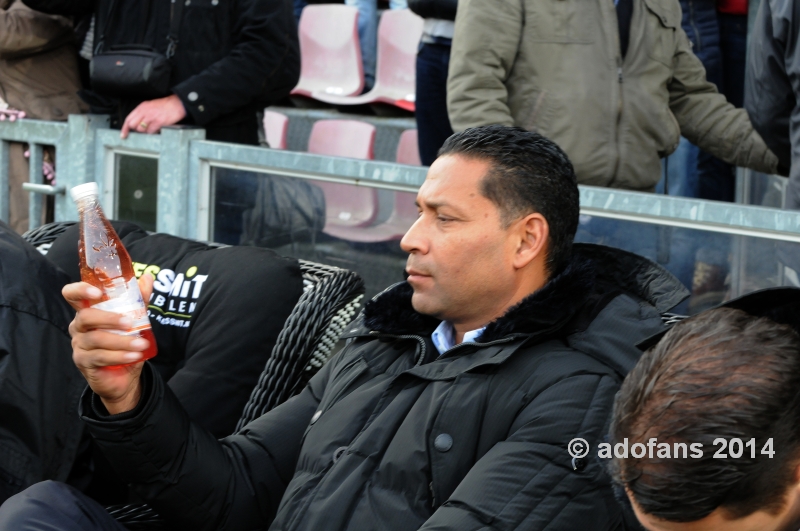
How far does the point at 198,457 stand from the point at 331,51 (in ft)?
20.0

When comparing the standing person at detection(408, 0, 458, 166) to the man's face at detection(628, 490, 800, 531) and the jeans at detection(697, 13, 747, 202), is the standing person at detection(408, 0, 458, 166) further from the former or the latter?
the man's face at detection(628, 490, 800, 531)

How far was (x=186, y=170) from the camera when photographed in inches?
162

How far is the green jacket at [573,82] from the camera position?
3.87m

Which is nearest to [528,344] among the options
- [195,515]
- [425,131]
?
[195,515]

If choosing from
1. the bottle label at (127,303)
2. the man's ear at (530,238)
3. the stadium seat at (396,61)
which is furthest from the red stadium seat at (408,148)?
the bottle label at (127,303)

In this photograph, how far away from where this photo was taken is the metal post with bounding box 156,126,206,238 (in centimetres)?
410

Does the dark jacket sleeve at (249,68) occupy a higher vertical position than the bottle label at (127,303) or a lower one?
higher

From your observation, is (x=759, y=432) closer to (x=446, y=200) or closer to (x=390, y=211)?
(x=446, y=200)

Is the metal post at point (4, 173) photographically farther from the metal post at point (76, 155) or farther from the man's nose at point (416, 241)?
the man's nose at point (416, 241)

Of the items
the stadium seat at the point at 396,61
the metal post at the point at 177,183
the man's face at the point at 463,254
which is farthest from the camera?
the stadium seat at the point at 396,61

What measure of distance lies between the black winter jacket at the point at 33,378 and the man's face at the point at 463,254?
96 cm

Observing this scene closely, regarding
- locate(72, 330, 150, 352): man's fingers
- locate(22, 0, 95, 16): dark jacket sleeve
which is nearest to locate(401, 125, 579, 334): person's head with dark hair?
locate(72, 330, 150, 352): man's fingers

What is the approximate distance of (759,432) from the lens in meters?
1.45

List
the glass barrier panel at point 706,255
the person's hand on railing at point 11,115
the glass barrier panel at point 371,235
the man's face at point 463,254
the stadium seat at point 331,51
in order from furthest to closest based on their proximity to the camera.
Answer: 1. the stadium seat at point 331,51
2. the person's hand on railing at point 11,115
3. the glass barrier panel at point 371,235
4. the glass barrier panel at point 706,255
5. the man's face at point 463,254
